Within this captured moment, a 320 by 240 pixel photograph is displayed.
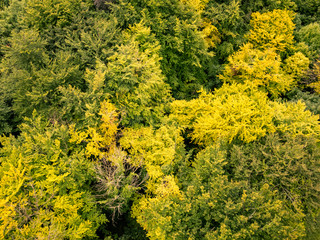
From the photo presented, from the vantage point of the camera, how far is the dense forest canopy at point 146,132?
927cm

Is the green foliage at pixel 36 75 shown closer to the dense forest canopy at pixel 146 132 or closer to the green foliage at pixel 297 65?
the dense forest canopy at pixel 146 132

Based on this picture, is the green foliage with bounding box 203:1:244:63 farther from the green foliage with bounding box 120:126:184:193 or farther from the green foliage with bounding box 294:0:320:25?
the green foliage with bounding box 120:126:184:193

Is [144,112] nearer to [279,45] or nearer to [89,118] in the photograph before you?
[89,118]

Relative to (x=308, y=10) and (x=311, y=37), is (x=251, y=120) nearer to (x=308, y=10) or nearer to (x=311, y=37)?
(x=311, y=37)

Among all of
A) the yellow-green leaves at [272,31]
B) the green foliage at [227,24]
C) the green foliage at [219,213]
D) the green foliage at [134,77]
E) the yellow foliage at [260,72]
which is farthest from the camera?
the yellow-green leaves at [272,31]

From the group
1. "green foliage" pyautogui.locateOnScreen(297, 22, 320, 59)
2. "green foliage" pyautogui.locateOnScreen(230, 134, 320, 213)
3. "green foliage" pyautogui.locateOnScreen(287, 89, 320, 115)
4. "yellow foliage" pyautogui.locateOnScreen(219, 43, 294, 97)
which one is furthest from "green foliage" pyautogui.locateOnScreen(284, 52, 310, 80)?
"green foliage" pyautogui.locateOnScreen(230, 134, 320, 213)

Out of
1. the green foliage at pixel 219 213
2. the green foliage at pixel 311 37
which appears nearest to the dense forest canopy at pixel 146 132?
the green foliage at pixel 219 213

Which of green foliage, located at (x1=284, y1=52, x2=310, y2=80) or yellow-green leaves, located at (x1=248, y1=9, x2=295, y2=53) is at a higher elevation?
yellow-green leaves, located at (x1=248, y1=9, x2=295, y2=53)

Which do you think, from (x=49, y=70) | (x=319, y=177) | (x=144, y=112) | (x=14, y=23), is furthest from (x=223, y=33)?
(x=14, y=23)

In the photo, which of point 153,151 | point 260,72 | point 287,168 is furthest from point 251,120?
point 153,151

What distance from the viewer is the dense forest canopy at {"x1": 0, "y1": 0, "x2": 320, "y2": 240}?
9.27 meters

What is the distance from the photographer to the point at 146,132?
12.3 metres

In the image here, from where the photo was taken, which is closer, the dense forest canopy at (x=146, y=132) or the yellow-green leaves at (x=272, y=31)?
the dense forest canopy at (x=146, y=132)

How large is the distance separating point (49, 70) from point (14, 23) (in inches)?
360
